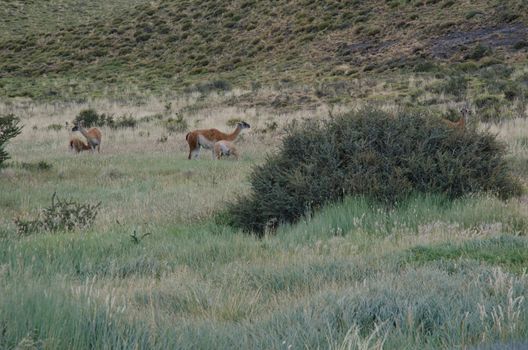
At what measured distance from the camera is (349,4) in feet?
172

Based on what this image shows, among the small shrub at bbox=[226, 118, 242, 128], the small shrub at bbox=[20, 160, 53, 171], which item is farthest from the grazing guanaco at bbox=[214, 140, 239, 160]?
the small shrub at bbox=[226, 118, 242, 128]

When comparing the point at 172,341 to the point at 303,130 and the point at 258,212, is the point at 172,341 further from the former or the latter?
the point at 303,130

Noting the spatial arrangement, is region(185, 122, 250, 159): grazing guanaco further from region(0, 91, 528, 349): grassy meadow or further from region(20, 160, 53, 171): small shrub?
region(0, 91, 528, 349): grassy meadow

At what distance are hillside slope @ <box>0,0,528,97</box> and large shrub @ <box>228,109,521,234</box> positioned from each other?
26.8 m

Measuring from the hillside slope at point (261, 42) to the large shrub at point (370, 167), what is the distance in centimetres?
2676

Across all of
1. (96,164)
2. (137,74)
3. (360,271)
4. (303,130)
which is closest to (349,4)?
(137,74)

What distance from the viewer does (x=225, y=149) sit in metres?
17.4

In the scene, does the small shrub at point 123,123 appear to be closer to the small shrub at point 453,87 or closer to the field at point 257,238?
the field at point 257,238

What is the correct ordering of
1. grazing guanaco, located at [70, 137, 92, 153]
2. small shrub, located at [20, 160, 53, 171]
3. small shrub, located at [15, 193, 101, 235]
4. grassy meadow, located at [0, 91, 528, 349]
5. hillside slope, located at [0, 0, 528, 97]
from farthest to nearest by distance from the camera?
hillside slope, located at [0, 0, 528, 97] < grazing guanaco, located at [70, 137, 92, 153] < small shrub, located at [20, 160, 53, 171] < small shrub, located at [15, 193, 101, 235] < grassy meadow, located at [0, 91, 528, 349]

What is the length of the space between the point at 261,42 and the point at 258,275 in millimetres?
47215

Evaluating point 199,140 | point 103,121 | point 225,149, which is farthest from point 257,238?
point 103,121

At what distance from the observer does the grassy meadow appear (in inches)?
139

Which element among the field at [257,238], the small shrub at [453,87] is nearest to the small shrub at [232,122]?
the field at [257,238]

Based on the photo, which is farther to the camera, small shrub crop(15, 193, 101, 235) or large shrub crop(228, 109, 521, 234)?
large shrub crop(228, 109, 521, 234)
